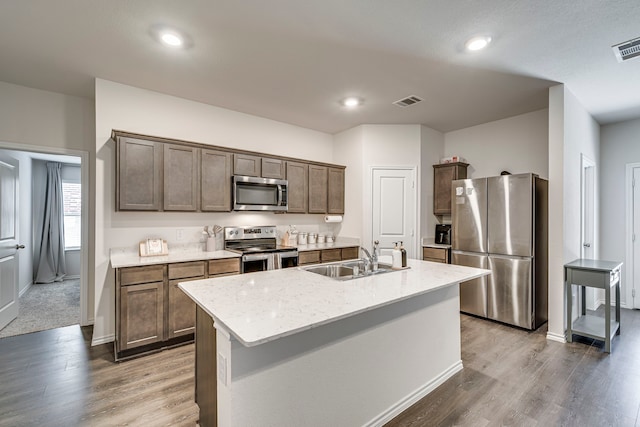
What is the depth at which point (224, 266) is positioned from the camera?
3.37 meters

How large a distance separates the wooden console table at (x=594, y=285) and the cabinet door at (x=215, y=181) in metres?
3.99

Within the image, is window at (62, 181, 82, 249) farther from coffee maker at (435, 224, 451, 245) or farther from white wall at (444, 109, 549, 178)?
white wall at (444, 109, 549, 178)

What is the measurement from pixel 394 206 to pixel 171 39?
11.9 ft

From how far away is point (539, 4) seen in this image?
204 cm

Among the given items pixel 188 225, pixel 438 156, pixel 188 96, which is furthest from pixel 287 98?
pixel 438 156

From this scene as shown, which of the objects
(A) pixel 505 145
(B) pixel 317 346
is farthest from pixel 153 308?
(A) pixel 505 145

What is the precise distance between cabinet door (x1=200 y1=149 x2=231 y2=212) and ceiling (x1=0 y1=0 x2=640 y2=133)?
2.47 feet

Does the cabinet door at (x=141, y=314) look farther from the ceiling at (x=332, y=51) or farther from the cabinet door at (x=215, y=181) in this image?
the ceiling at (x=332, y=51)

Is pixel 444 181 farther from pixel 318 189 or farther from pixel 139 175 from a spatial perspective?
pixel 139 175

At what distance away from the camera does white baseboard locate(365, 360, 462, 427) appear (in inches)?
76.5

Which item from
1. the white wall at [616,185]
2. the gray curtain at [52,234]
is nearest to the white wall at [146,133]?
the gray curtain at [52,234]

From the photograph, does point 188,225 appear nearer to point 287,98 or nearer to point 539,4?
point 287,98

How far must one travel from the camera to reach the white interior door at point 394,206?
15.6ft

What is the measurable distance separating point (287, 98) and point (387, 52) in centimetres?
146
